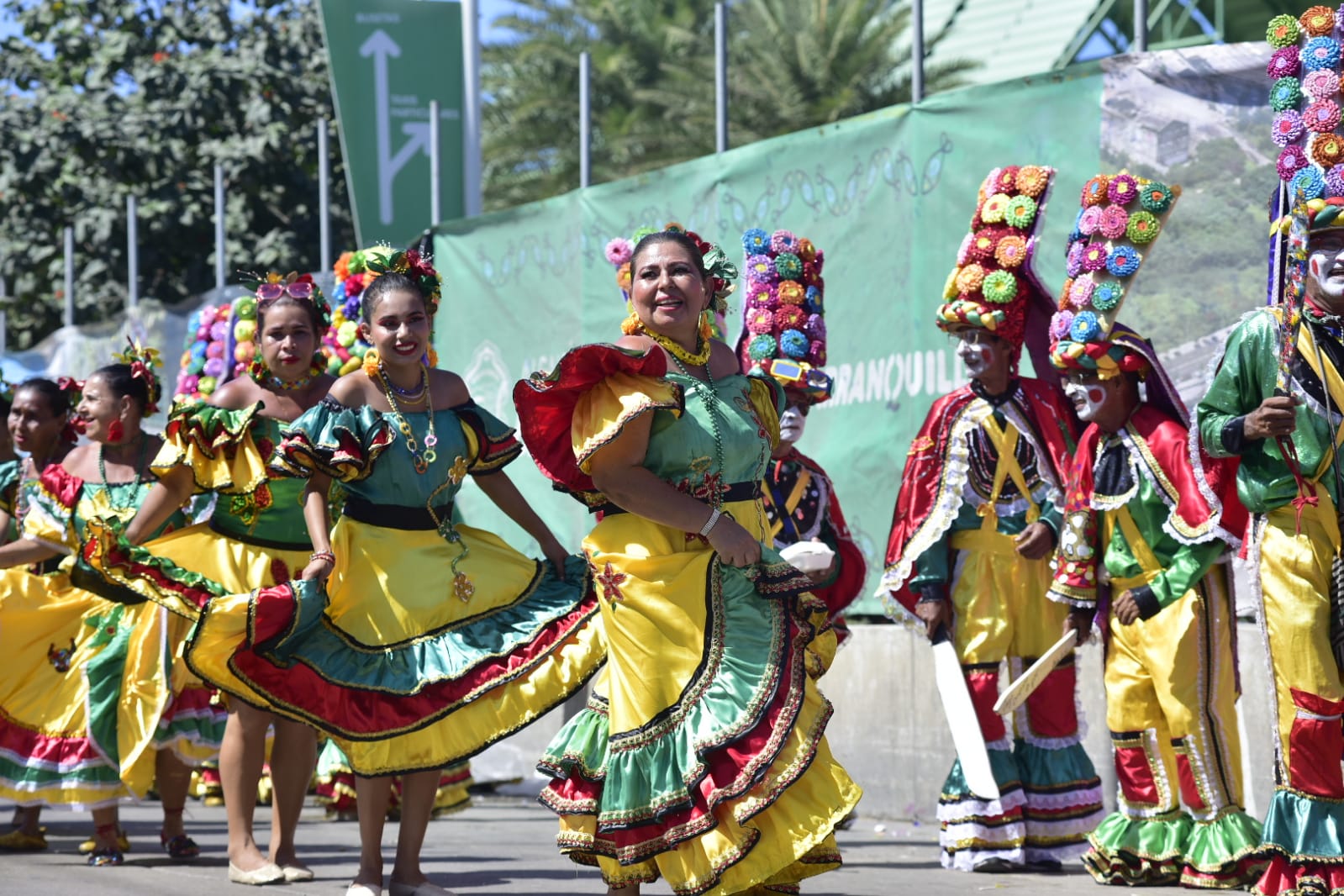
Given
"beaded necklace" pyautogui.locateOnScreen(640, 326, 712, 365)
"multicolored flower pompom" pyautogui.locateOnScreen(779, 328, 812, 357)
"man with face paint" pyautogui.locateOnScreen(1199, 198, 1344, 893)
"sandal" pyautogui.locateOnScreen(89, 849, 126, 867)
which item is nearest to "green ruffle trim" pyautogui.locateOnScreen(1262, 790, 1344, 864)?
"man with face paint" pyautogui.locateOnScreen(1199, 198, 1344, 893)

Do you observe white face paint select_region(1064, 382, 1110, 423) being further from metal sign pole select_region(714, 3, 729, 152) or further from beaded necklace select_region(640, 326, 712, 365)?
metal sign pole select_region(714, 3, 729, 152)

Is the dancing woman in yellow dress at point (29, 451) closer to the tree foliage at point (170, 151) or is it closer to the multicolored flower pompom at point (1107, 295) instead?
the multicolored flower pompom at point (1107, 295)

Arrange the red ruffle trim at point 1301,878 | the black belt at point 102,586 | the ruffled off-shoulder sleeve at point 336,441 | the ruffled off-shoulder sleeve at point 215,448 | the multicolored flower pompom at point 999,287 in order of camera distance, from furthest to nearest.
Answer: the multicolored flower pompom at point 999,287
the ruffled off-shoulder sleeve at point 215,448
the black belt at point 102,586
the ruffled off-shoulder sleeve at point 336,441
the red ruffle trim at point 1301,878

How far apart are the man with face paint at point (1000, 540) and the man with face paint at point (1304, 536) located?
4.69ft

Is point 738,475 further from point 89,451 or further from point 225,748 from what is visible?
point 89,451

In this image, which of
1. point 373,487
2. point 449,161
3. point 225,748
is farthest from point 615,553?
point 449,161

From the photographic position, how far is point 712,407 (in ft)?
18.6

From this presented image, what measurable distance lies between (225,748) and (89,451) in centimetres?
175

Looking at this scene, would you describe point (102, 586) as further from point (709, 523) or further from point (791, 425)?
point (709, 523)

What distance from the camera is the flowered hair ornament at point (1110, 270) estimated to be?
24.0 feet

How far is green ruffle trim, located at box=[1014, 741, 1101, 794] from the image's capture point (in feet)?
25.9

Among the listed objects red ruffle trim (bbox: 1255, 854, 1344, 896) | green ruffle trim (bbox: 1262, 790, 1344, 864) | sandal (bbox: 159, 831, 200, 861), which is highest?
green ruffle trim (bbox: 1262, 790, 1344, 864)

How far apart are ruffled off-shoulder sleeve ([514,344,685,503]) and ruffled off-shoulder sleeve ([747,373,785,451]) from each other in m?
0.42

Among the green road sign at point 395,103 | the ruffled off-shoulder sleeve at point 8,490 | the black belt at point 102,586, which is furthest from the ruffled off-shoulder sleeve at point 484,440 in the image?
the green road sign at point 395,103
